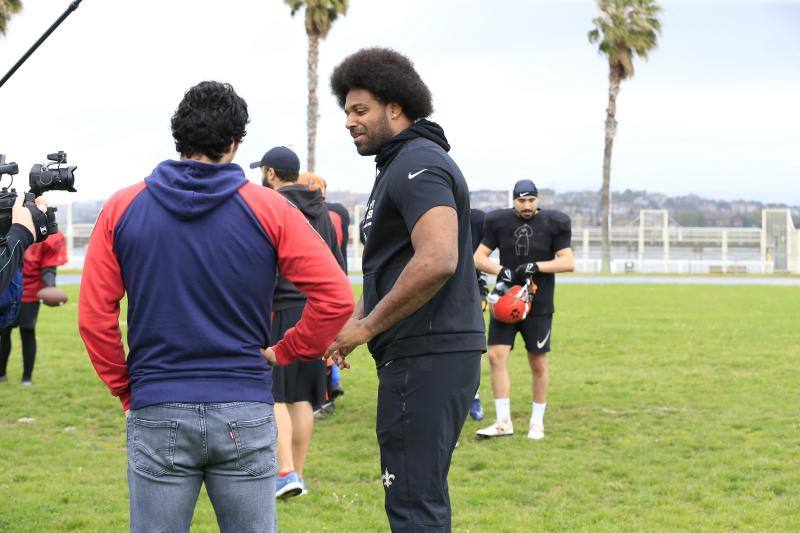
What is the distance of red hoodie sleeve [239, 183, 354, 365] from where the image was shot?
3.17 meters

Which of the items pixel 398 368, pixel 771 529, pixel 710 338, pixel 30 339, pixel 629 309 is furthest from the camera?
pixel 629 309

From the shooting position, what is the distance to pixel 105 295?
3215 millimetres

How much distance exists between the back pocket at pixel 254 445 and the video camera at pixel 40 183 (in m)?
1.35

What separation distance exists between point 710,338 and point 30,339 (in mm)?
10271

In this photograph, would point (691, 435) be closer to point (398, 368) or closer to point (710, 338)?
point (398, 368)

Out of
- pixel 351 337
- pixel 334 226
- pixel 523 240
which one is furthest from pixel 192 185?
pixel 523 240

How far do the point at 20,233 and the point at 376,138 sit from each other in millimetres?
1452

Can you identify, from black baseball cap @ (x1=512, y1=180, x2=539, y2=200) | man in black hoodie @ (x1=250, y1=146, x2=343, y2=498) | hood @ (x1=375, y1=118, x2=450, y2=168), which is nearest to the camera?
hood @ (x1=375, y1=118, x2=450, y2=168)

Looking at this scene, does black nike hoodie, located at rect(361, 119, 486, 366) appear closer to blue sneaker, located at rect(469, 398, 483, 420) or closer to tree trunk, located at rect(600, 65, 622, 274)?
blue sneaker, located at rect(469, 398, 483, 420)

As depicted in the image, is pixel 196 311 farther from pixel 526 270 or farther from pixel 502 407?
pixel 502 407

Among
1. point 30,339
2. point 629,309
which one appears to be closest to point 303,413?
point 30,339

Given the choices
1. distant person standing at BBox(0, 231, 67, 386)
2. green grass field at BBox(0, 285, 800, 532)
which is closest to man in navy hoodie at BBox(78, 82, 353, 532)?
green grass field at BBox(0, 285, 800, 532)

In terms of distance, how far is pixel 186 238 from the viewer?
310cm

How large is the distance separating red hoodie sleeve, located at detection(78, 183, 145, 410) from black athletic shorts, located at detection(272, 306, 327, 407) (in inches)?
124
